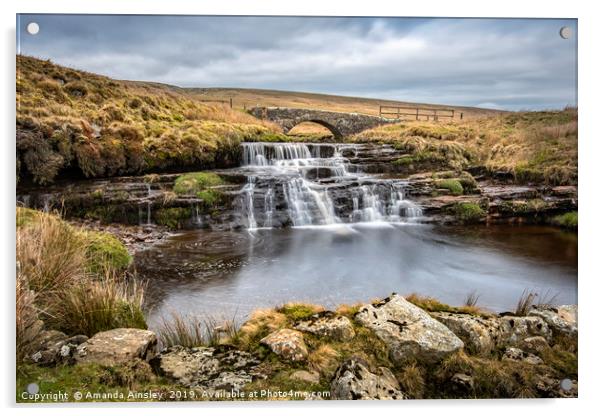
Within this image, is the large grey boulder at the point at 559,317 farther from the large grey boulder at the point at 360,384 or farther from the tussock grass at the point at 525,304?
the large grey boulder at the point at 360,384

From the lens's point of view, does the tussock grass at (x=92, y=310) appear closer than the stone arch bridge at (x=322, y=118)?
Yes

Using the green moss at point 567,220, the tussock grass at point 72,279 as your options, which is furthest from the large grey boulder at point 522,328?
the tussock grass at point 72,279

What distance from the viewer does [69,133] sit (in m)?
4.00

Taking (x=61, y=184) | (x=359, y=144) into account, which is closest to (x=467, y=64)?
(x=359, y=144)

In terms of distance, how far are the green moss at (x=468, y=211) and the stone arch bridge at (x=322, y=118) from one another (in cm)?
110

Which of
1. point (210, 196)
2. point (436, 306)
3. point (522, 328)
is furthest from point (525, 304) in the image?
point (210, 196)

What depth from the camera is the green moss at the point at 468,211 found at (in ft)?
14.7

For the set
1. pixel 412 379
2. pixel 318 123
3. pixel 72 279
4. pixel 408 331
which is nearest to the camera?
pixel 412 379

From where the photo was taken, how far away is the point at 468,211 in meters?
4.52

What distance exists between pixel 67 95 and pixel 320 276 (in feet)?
8.65

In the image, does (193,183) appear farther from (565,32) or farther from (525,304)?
(565,32)

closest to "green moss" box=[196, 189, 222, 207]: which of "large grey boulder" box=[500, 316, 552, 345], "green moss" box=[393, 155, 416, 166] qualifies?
"green moss" box=[393, 155, 416, 166]

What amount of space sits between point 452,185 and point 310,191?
146 centimetres

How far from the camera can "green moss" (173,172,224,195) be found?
4.35 metres
